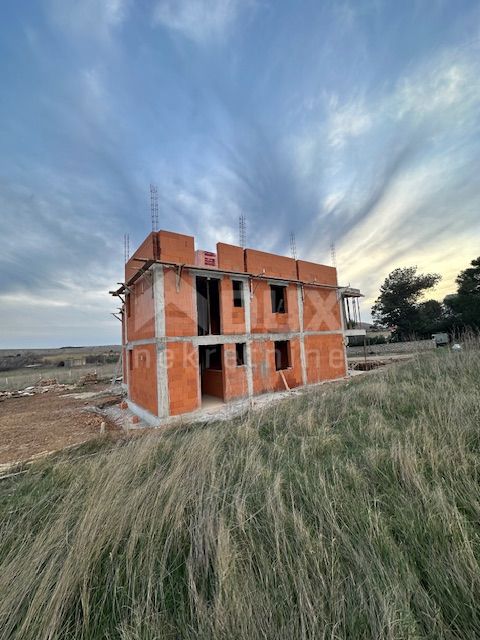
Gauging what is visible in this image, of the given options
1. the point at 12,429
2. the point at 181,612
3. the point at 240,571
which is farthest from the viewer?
the point at 12,429

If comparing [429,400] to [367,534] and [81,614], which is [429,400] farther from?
[81,614]

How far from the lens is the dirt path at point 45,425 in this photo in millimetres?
6867

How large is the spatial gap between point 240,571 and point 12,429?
35.0 feet

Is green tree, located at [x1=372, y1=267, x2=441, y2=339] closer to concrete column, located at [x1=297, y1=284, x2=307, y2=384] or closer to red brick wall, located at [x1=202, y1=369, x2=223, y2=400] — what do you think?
concrete column, located at [x1=297, y1=284, x2=307, y2=384]

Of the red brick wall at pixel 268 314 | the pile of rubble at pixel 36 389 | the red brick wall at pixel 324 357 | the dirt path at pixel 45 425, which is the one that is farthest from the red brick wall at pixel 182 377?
the pile of rubble at pixel 36 389

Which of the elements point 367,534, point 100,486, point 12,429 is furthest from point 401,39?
point 12,429

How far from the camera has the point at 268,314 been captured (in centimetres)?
1267

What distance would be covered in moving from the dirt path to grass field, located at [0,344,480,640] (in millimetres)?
3849

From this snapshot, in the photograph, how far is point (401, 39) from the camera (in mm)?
7352

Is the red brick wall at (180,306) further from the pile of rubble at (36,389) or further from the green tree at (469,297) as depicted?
the green tree at (469,297)

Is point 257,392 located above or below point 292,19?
below

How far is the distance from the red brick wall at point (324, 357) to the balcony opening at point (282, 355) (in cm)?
119

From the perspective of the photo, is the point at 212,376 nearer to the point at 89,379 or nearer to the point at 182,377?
the point at 182,377

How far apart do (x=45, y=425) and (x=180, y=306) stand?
6.39 m
